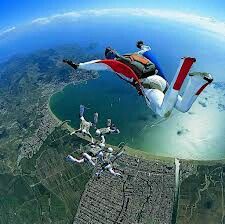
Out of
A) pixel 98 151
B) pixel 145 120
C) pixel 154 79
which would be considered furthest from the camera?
pixel 145 120

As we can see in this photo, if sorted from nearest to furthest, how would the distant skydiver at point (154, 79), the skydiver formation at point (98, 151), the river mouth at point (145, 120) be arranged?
the distant skydiver at point (154, 79) < the skydiver formation at point (98, 151) < the river mouth at point (145, 120)

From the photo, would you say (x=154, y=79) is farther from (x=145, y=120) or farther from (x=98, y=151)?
(x=145, y=120)

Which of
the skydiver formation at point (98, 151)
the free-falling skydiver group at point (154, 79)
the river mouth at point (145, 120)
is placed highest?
the free-falling skydiver group at point (154, 79)

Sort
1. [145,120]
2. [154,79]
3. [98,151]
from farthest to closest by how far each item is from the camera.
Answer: [145,120] → [98,151] → [154,79]

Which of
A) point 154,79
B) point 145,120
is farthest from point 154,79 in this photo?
point 145,120

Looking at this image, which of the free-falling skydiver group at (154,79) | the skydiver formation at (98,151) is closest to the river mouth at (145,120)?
the skydiver formation at (98,151)

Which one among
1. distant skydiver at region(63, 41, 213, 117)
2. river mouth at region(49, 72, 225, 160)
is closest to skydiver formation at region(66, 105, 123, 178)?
distant skydiver at region(63, 41, 213, 117)

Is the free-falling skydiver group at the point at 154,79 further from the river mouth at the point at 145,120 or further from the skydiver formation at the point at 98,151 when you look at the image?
the river mouth at the point at 145,120

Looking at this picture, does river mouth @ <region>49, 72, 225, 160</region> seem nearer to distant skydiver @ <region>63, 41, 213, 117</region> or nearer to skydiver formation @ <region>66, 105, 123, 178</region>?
skydiver formation @ <region>66, 105, 123, 178</region>
